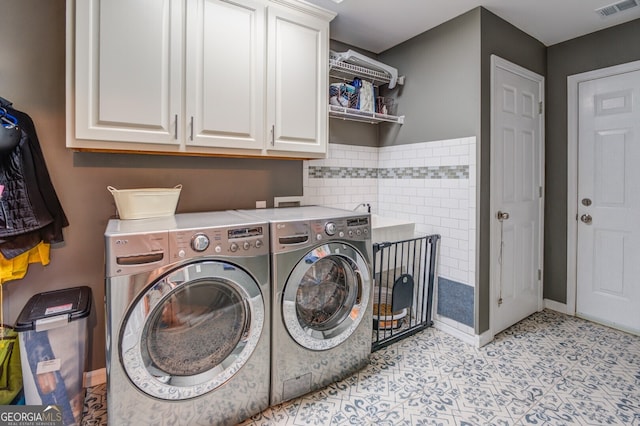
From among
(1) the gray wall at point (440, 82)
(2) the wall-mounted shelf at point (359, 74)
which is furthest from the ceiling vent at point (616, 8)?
(2) the wall-mounted shelf at point (359, 74)

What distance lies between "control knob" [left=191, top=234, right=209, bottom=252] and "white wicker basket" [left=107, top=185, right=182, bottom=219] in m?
0.55

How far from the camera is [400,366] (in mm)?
2162

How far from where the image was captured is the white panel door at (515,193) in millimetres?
2510

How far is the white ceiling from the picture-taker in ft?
→ 7.43

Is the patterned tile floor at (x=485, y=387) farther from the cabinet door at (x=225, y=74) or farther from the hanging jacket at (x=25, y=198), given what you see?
the cabinet door at (x=225, y=74)

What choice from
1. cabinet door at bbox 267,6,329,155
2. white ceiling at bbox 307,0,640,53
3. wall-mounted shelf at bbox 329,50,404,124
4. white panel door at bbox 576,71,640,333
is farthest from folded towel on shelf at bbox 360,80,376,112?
white panel door at bbox 576,71,640,333

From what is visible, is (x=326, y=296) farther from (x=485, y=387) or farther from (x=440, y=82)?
(x=440, y=82)

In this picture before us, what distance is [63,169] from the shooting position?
1814mm

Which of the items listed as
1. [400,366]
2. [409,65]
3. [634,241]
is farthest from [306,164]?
[634,241]

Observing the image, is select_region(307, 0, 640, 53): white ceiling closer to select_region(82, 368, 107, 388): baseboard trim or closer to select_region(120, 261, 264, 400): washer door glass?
select_region(120, 261, 264, 400): washer door glass

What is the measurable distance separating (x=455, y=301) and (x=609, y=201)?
154 cm

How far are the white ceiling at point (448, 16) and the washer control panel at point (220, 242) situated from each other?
1681 mm

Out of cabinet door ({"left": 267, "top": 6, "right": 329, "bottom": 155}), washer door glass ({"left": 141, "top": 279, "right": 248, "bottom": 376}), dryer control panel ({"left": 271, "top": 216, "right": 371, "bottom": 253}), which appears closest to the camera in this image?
washer door glass ({"left": 141, "top": 279, "right": 248, "bottom": 376})

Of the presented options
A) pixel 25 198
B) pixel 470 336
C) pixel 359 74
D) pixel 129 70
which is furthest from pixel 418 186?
pixel 25 198
